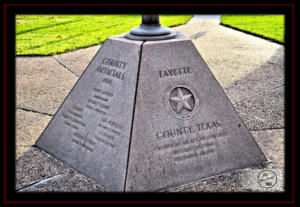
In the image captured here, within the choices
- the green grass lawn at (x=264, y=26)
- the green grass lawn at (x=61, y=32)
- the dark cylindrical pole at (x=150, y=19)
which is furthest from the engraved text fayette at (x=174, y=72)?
the green grass lawn at (x=264, y=26)

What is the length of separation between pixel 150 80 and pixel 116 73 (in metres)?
0.33

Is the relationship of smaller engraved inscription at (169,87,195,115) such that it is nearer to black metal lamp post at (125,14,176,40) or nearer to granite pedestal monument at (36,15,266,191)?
granite pedestal monument at (36,15,266,191)

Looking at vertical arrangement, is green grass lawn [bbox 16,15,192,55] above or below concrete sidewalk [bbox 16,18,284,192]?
above

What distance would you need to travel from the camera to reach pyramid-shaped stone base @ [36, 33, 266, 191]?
2945 millimetres

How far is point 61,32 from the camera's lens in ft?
30.0

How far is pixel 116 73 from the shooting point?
3174 millimetres

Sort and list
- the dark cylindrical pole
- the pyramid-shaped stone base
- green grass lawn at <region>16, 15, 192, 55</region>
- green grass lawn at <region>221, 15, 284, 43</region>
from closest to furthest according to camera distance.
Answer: the pyramid-shaped stone base, the dark cylindrical pole, green grass lawn at <region>16, 15, 192, 55</region>, green grass lawn at <region>221, 15, 284, 43</region>

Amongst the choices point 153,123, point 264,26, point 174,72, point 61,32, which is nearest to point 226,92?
point 174,72

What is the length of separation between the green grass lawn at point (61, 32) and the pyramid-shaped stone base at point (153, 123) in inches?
167

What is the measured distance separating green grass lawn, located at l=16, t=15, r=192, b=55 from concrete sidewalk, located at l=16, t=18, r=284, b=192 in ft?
1.85

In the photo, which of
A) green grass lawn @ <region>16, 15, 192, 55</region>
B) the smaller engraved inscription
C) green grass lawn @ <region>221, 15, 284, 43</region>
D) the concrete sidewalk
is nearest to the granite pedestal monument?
the smaller engraved inscription

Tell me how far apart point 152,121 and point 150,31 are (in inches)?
32.3

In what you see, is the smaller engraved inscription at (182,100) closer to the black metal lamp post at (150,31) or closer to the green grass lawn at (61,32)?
the black metal lamp post at (150,31)

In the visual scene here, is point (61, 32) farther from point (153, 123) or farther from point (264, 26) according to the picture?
point (153, 123)
